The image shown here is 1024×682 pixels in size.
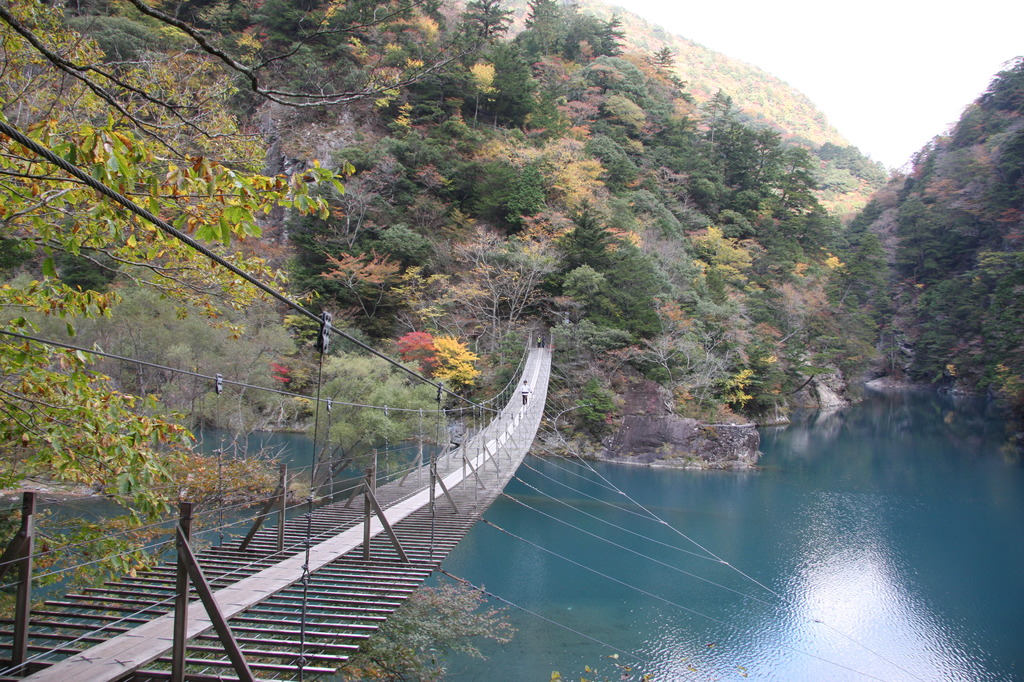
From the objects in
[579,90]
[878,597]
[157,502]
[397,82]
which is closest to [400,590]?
[157,502]

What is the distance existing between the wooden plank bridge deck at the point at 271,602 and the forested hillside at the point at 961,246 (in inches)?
676

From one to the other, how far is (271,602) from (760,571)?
674 centimetres

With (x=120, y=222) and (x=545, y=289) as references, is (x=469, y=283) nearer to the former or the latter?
(x=545, y=289)

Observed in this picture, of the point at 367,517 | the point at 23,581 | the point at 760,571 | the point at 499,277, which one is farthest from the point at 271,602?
the point at 499,277

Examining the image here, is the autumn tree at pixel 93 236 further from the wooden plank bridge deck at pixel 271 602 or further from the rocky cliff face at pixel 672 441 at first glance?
the rocky cliff face at pixel 672 441

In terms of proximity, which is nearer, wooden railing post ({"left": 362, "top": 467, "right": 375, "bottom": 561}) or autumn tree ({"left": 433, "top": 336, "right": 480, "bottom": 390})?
wooden railing post ({"left": 362, "top": 467, "right": 375, "bottom": 561})

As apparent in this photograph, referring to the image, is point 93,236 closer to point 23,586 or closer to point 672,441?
point 23,586

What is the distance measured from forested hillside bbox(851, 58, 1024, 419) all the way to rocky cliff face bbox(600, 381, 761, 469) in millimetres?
8531

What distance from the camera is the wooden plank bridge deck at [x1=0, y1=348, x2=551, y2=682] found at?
6.30ft

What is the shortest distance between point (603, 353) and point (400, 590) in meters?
9.61

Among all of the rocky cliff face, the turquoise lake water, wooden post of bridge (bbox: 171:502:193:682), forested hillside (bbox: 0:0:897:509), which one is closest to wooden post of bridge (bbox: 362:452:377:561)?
forested hillside (bbox: 0:0:897:509)

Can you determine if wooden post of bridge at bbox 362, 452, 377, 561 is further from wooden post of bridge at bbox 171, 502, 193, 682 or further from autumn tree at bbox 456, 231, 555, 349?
autumn tree at bbox 456, 231, 555, 349

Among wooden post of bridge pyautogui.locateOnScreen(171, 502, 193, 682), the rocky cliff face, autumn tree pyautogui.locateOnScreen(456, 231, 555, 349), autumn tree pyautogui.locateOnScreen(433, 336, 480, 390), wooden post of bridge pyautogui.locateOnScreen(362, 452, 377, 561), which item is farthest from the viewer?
autumn tree pyautogui.locateOnScreen(456, 231, 555, 349)

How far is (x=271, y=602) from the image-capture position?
→ 2672mm
